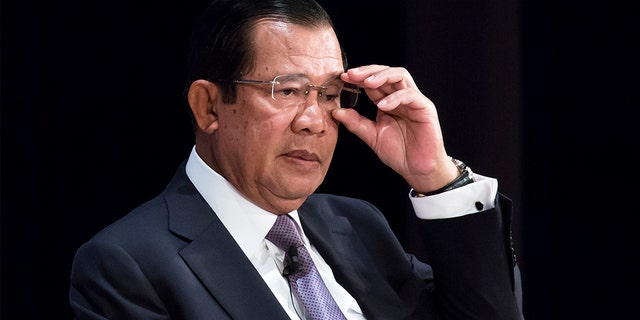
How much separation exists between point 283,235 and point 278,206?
3.0 inches

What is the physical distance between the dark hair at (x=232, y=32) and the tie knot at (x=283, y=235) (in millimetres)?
308

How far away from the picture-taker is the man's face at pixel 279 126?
2135 millimetres

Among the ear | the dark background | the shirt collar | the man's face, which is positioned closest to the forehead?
the man's face

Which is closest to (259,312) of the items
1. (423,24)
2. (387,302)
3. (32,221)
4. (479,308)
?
(387,302)

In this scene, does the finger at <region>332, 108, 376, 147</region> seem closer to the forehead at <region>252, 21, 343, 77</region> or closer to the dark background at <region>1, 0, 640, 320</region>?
the forehead at <region>252, 21, 343, 77</region>

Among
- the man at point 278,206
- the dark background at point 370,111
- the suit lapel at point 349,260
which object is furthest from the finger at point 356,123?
the dark background at point 370,111

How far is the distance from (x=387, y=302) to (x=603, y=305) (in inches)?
45.0

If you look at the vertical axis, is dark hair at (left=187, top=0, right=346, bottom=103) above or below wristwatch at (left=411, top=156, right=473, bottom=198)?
above

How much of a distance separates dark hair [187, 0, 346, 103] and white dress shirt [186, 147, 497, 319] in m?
0.20

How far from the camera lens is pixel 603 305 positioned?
318cm

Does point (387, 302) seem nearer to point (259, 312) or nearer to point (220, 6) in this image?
point (259, 312)

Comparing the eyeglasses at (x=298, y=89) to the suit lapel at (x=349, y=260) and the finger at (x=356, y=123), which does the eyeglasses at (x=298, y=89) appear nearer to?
the finger at (x=356, y=123)

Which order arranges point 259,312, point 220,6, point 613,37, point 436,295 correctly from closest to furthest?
1. point 259,312
2. point 220,6
3. point 436,295
4. point 613,37

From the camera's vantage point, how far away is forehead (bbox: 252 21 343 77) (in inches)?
83.9
